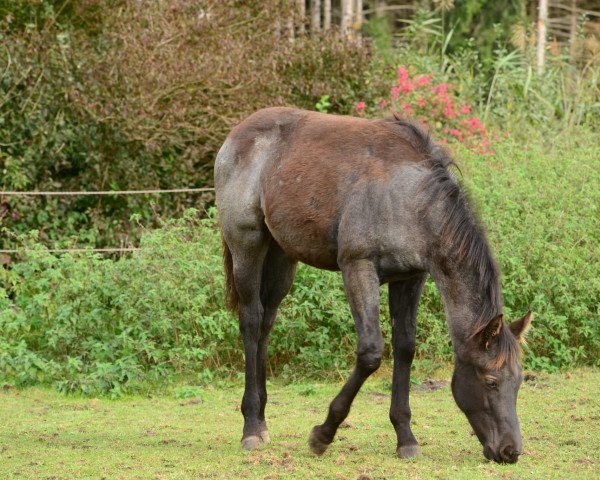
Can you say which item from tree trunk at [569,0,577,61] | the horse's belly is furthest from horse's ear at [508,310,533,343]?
tree trunk at [569,0,577,61]

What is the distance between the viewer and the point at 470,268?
16.9 ft

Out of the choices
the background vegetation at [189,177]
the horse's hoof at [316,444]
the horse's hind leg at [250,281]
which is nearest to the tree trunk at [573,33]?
the background vegetation at [189,177]

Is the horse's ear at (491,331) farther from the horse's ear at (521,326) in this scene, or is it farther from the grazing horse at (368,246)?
the horse's ear at (521,326)

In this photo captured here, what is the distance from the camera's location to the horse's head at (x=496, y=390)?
5.01 metres

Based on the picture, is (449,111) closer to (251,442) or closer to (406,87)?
(406,87)

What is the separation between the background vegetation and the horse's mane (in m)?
2.90

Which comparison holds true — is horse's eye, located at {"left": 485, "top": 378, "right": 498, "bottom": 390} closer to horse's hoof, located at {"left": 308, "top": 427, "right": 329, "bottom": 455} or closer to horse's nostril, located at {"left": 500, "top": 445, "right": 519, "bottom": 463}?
horse's nostril, located at {"left": 500, "top": 445, "right": 519, "bottom": 463}

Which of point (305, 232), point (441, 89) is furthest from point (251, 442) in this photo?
point (441, 89)

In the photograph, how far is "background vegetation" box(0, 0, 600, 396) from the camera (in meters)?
8.14

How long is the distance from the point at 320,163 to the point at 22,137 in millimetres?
6224

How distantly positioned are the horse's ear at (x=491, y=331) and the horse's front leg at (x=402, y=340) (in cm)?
68

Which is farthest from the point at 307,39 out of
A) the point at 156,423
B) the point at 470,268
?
the point at 470,268

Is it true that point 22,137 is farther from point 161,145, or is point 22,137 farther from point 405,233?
point 405,233

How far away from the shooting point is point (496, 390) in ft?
16.6
